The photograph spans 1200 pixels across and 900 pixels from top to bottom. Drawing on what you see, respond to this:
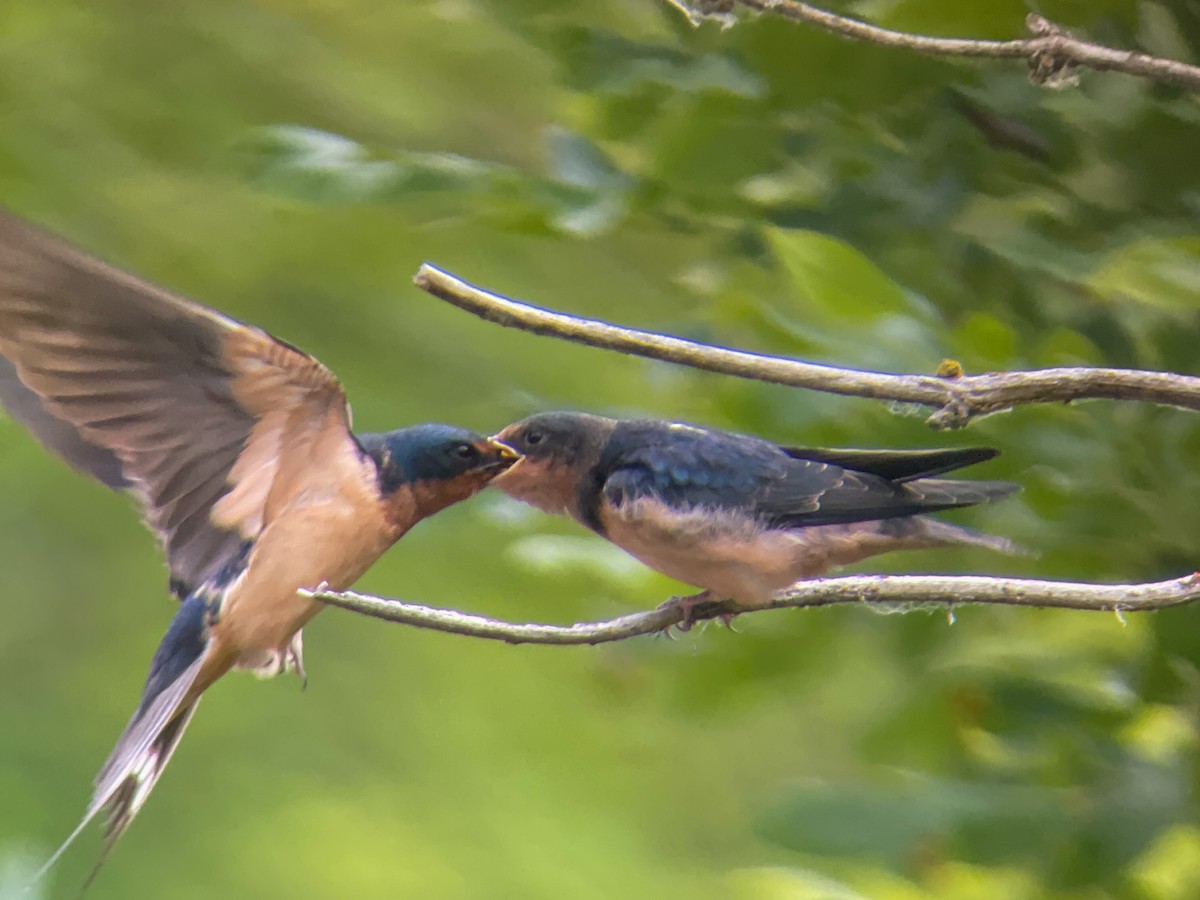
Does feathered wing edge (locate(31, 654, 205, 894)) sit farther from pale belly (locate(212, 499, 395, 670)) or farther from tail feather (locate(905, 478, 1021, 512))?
tail feather (locate(905, 478, 1021, 512))

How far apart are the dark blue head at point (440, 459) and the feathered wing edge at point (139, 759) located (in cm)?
12

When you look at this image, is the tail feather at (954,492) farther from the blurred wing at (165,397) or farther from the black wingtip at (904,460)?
the blurred wing at (165,397)

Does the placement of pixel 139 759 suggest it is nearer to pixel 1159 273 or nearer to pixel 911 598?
pixel 911 598

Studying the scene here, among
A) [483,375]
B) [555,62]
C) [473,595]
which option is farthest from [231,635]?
[473,595]

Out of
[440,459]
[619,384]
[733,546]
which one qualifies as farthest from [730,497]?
[619,384]

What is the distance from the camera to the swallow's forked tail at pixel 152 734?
1.81ft

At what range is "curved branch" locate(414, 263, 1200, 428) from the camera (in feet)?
1.25

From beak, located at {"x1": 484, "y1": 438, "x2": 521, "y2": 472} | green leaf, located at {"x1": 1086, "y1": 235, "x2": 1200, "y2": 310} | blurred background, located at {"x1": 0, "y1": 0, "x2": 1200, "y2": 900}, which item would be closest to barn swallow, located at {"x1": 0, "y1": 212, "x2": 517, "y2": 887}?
beak, located at {"x1": 484, "y1": 438, "x2": 521, "y2": 472}

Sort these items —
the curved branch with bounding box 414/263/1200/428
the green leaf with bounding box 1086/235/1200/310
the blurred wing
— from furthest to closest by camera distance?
the green leaf with bounding box 1086/235/1200/310 → the blurred wing → the curved branch with bounding box 414/263/1200/428

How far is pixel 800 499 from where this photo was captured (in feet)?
1.98

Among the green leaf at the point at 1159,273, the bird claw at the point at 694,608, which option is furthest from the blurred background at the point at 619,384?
the bird claw at the point at 694,608

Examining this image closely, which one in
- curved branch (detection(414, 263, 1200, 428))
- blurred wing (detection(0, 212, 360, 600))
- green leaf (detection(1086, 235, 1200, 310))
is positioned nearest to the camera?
curved branch (detection(414, 263, 1200, 428))

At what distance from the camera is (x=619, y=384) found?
3.20 feet

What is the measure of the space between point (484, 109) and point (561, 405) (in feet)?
1.77
